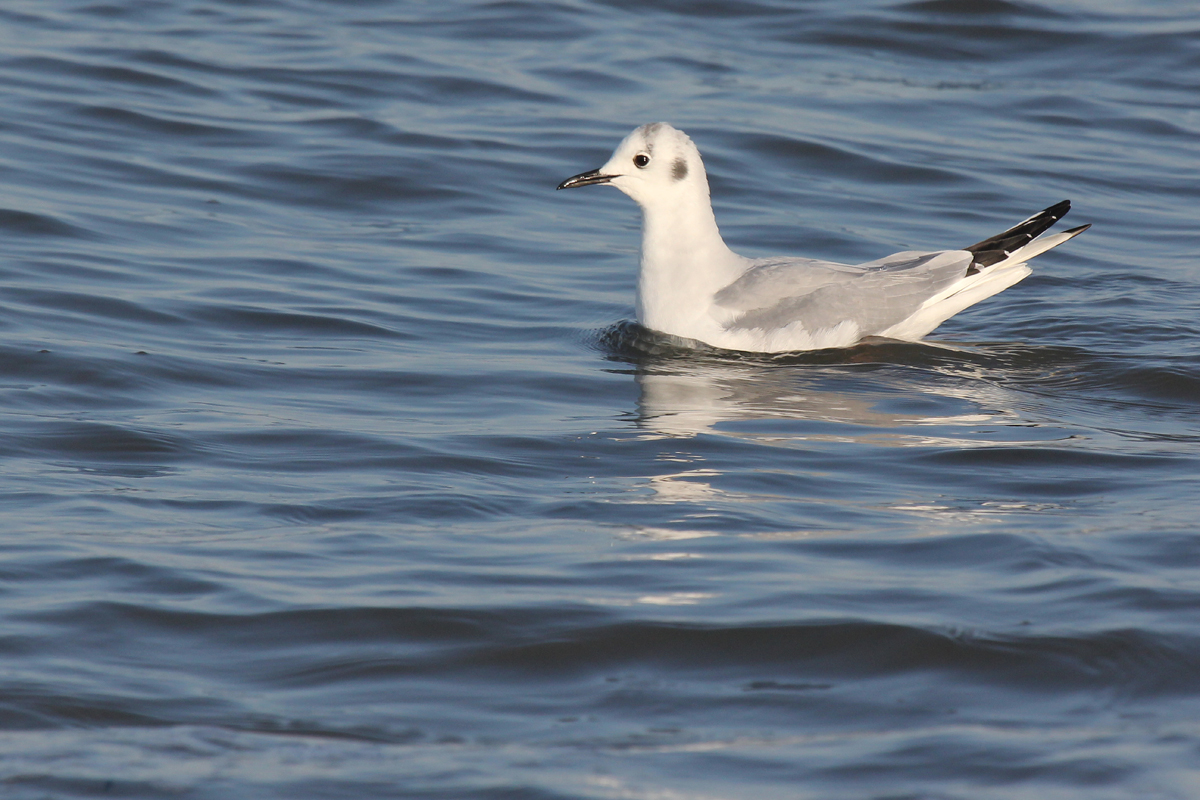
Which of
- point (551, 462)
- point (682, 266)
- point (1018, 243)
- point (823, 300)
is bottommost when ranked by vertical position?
point (551, 462)

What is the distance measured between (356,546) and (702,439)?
1.79 metres

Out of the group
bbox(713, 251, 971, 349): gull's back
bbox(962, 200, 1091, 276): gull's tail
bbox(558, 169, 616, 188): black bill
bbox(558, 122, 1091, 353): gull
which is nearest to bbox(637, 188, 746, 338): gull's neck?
bbox(558, 122, 1091, 353): gull

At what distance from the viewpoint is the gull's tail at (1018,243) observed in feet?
27.4

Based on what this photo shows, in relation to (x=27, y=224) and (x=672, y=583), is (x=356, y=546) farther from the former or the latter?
(x=27, y=224)

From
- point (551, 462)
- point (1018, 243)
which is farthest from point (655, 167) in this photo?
point (551, 462)

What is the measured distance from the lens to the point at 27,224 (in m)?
9.62

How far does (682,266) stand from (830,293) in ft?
2.71

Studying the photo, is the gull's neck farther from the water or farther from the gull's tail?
the gull's tail

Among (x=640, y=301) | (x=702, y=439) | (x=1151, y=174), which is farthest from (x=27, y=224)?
(x=1151, y=174)

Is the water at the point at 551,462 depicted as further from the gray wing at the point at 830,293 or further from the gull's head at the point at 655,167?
the gull's head at the point at 655,167

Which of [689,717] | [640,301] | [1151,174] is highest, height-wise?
[1151,174]

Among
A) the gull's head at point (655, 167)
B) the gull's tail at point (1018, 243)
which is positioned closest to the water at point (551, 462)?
the gull's tail at point (1018, 243)

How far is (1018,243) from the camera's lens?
8375 millimetres

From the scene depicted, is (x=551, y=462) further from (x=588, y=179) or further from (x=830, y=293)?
(x=588, y=179)
